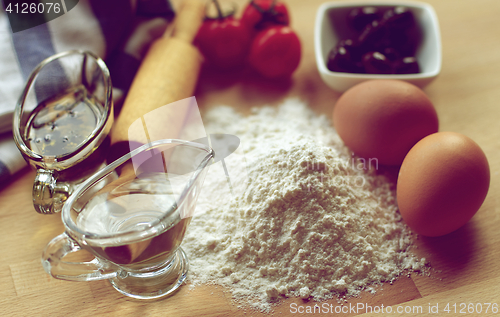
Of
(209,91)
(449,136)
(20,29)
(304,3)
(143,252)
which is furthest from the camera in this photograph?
(304,3)

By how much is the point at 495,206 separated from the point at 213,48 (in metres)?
0.68

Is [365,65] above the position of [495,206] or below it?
above

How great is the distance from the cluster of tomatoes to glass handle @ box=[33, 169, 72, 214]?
50 centimetres

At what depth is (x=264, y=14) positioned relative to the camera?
3.30 feet

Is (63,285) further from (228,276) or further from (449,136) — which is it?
(449,136)

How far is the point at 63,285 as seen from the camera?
633 millimetres

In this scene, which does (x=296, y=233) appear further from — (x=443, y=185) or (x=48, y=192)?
(x=48, y=192)

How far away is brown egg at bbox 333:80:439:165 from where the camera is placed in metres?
0.70

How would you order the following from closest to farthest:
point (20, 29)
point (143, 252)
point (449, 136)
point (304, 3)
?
point (143, 252), point (449, 136), point (20, 29), point (304, 3)

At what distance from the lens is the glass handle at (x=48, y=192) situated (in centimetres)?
63

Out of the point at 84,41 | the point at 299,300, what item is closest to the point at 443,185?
the point at 299,300

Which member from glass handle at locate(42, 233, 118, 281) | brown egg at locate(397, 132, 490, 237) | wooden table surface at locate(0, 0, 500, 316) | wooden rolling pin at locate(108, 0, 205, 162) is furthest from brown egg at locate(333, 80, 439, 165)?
glass handle at locate(42, 233, 118, 281)

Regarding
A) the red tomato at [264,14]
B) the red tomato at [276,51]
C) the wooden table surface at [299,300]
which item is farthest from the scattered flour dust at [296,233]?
the red tomato at [264,14]

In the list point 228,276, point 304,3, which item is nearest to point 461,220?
point 228,276
